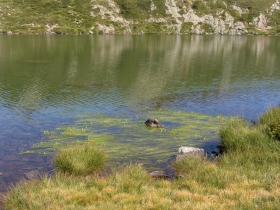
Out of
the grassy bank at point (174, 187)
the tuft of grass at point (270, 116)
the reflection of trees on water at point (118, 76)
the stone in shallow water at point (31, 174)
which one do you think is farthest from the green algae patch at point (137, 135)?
the reflection of trees on water at point (118, 76)

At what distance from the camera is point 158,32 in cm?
18688

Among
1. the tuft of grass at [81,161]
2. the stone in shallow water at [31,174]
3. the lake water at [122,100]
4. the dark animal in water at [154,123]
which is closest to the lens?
the tuft of grass at [81,161]

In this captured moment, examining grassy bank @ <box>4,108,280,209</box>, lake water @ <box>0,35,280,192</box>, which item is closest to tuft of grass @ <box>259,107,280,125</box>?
lake water @ <box>0,35,280,192</box>

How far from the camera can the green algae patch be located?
2160cm

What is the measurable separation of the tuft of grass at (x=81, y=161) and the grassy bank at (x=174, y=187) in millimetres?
Result: 57

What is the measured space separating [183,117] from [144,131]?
19.5ft

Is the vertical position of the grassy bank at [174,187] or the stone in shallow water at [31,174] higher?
the grassy bank at [174,187]

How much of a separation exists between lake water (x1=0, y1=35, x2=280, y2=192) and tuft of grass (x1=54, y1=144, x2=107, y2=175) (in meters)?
2.20

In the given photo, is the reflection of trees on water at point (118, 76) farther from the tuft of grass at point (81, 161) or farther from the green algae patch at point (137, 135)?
the tuft of grass at point (81, 161)

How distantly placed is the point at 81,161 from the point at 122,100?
68.5ft

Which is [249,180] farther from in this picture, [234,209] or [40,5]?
[40,5]

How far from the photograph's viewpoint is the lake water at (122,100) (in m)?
23.1

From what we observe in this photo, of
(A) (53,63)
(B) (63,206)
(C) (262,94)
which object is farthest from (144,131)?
(A) (53,63)

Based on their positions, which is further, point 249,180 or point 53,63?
point 53,63
